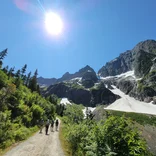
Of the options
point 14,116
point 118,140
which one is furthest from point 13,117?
point 118,140

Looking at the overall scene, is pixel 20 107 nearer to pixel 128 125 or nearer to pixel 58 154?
pixel 58 154

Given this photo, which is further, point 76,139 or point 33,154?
point 76,139

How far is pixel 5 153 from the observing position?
57.7 ft

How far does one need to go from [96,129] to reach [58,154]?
11.2 meters

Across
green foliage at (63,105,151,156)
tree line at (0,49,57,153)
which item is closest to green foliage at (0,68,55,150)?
tree line at (0,49,57,153)

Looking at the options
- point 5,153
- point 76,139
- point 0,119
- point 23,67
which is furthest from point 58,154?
point 23,67

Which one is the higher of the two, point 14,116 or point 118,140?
point 14,116

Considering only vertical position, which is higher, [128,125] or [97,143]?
[128,125]

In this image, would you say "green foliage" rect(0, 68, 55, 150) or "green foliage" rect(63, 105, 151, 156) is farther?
"green foliage" rect(0, 68, 55, 150)

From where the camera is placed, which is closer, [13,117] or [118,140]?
[118,140]

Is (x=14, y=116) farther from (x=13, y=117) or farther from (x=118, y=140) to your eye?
(x=118, y=140)

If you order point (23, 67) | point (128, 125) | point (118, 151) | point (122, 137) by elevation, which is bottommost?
point (118, 151)

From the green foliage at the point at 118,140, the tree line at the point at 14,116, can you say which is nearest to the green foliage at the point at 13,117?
the tree line at the point at 14,116

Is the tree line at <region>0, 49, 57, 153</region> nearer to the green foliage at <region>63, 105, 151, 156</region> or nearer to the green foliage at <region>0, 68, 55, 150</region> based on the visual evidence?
the green foliage at <region>0, 68, 55, 150</region>
